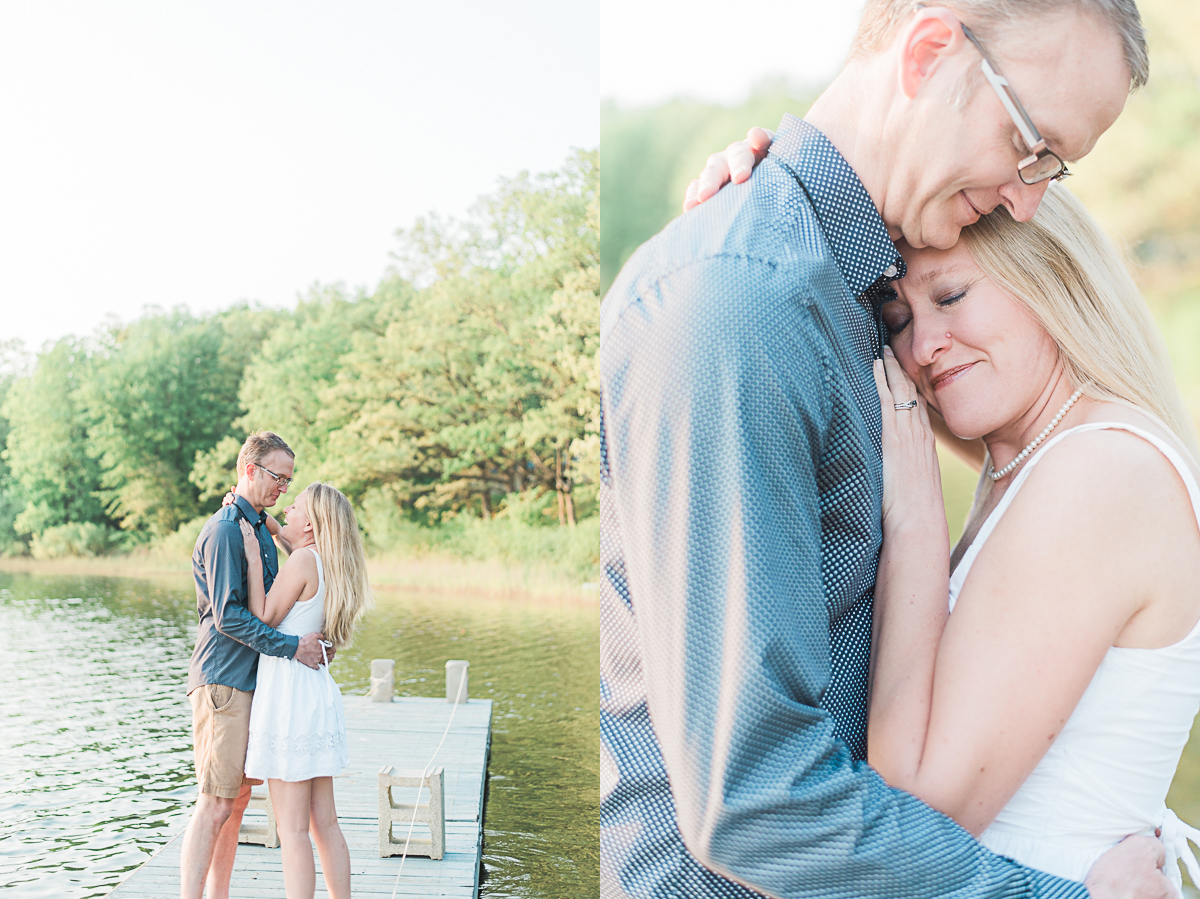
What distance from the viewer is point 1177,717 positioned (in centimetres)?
116

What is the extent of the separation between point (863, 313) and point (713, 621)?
39cm

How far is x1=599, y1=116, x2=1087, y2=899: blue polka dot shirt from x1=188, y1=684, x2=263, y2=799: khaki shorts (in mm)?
2764

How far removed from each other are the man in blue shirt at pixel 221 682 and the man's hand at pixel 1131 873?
2.78 m

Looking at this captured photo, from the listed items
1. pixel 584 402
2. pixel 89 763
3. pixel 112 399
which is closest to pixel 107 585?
pixel 112 399

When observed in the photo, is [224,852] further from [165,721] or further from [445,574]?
[445,574]

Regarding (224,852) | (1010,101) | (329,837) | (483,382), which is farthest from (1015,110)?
(483,382)

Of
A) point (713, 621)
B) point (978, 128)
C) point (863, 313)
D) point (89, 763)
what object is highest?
point (978, 128)

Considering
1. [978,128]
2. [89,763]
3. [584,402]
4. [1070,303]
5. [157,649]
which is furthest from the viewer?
[584,402]

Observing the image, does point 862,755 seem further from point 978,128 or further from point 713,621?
point 978,128

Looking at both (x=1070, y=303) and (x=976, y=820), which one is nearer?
(x=976, y=820)

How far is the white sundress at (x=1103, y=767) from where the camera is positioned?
111cm

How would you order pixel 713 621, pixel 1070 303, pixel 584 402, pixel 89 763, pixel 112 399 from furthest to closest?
1. pixel 112 399
2. pixel 584 402
3. pixel 89 763
4. pixel 1070 303
5. pixel 713 621

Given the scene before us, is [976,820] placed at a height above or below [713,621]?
below

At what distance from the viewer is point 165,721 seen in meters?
9.60
